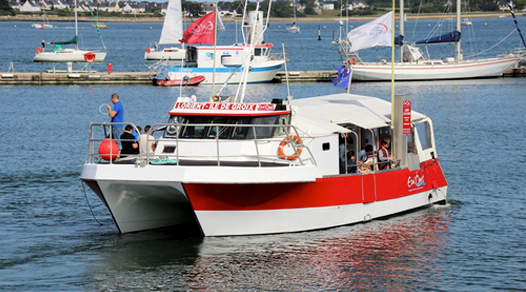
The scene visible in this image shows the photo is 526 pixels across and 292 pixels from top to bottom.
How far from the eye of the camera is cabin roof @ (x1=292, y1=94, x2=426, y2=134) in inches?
812

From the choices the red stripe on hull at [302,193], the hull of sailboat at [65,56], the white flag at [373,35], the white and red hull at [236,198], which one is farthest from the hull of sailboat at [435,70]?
the white and red hull at [236,198]

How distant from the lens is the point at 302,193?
19312mm

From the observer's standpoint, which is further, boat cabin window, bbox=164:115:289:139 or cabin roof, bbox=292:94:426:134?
cabin roof, bbox=292:94:426:134

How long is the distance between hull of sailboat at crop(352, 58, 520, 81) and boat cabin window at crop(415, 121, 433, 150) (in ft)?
140

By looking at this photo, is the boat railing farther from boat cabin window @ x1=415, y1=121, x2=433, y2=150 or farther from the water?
Answer: boat cabin window @ x1=415, y1=121, x2=433, y2=150

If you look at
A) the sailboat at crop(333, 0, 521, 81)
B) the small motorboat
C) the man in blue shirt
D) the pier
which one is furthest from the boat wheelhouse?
the sailboat at crop(333, 0, 521, 81)

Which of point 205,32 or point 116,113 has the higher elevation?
point 205,32

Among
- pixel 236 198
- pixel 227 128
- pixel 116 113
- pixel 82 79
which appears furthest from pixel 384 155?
pixel 82 79

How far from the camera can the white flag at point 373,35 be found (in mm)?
26016

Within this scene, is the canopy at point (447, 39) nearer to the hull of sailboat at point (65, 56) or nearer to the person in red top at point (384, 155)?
the hull of sailboat at point (65, 56)

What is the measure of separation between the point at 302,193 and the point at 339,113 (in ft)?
12.5

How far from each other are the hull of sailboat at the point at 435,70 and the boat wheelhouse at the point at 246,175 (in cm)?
4587

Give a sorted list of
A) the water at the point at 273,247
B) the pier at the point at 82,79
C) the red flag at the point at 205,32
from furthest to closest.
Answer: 1. the pier at the point at 82,79
2. the red flag at the point at 205,32
3. the water at the point at 273,247

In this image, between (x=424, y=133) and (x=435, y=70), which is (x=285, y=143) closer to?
(x=424, y=133)
